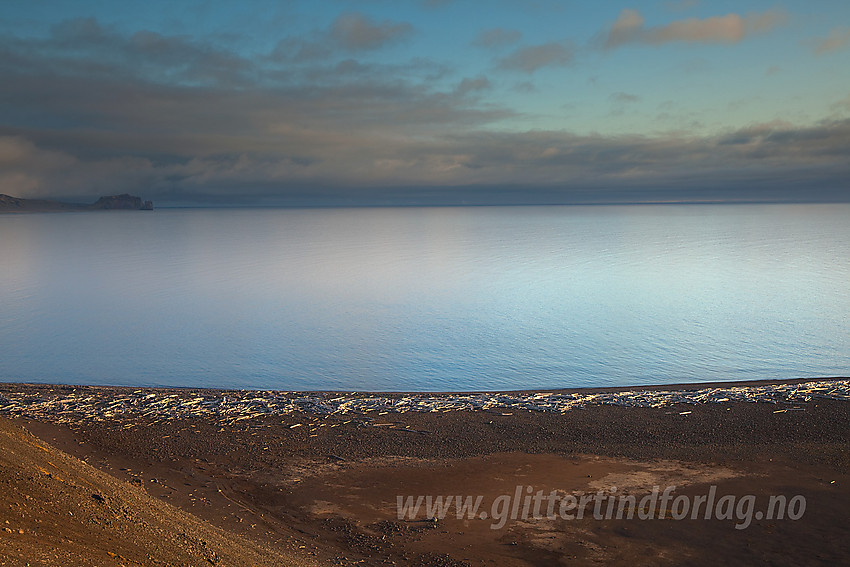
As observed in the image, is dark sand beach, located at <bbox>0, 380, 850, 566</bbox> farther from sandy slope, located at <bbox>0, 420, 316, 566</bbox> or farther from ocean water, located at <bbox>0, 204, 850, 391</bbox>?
ocean water, located at <bbox>0, 204, 850, 391</bbox>

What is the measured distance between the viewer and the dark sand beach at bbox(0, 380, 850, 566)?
7.20 metres

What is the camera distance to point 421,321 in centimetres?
2694

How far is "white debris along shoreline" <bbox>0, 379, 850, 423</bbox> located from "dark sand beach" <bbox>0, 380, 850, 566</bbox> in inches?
4.6

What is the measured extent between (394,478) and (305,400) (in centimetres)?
482

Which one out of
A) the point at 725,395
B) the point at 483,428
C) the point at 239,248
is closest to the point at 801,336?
the point at 725,395

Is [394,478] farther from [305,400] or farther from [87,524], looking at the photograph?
[87,524]

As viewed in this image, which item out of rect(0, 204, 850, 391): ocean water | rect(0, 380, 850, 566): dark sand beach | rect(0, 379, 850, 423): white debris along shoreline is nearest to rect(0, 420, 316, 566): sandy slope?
rect(0, 380, 850, 566): dark sand beach

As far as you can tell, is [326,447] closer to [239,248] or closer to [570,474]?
[570,474]

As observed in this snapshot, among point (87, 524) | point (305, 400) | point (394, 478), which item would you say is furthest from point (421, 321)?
point (87, 524)

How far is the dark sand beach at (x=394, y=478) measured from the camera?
7.20 m

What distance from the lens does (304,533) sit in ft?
29.2

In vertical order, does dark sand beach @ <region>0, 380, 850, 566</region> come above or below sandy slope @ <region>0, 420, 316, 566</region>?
below

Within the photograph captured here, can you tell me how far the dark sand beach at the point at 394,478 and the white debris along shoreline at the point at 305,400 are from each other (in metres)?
0.12

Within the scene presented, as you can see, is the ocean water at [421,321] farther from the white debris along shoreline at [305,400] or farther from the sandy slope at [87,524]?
the sandy slope at [87,524]
